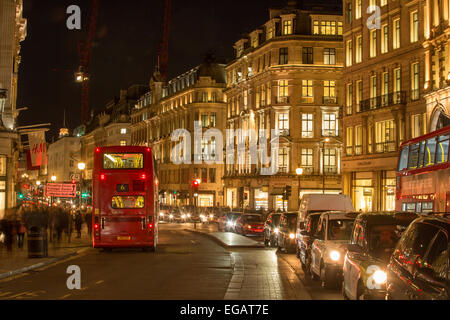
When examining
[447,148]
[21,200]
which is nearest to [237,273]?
[447,148]

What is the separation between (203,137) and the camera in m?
102

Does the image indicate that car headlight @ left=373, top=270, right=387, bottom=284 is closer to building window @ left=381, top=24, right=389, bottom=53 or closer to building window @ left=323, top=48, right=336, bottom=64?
building window @ left=381, top=24, right=389, bottom=53

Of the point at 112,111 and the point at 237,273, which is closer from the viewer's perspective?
the point at 237,273

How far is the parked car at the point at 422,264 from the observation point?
707cm

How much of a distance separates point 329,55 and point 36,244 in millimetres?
52935

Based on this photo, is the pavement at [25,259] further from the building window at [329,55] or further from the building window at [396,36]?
the building window at [329,55]

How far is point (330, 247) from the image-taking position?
16.7 metres

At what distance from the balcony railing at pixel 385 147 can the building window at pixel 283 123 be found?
2308 cm

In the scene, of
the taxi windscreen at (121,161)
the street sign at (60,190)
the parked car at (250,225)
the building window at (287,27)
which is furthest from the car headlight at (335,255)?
the building window at (287,27)

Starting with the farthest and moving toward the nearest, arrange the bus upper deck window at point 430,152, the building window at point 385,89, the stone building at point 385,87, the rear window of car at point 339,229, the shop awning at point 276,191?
the shop awning at point 276,191 → the building window at point 385,89 → the stone building at point 385,87 → the bus upper deck window at point 430,152 → the rear window of car at point 339,229

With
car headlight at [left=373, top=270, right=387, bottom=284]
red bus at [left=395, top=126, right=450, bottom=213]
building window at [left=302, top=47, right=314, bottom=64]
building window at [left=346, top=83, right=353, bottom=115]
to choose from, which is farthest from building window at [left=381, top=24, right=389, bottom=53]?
car headlight at [left=373, top=270, right=387, bottom=284]

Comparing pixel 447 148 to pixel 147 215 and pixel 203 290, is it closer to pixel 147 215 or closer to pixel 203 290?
pixel 203 290

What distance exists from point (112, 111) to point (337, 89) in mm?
85039

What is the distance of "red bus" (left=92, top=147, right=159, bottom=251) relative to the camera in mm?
28000
